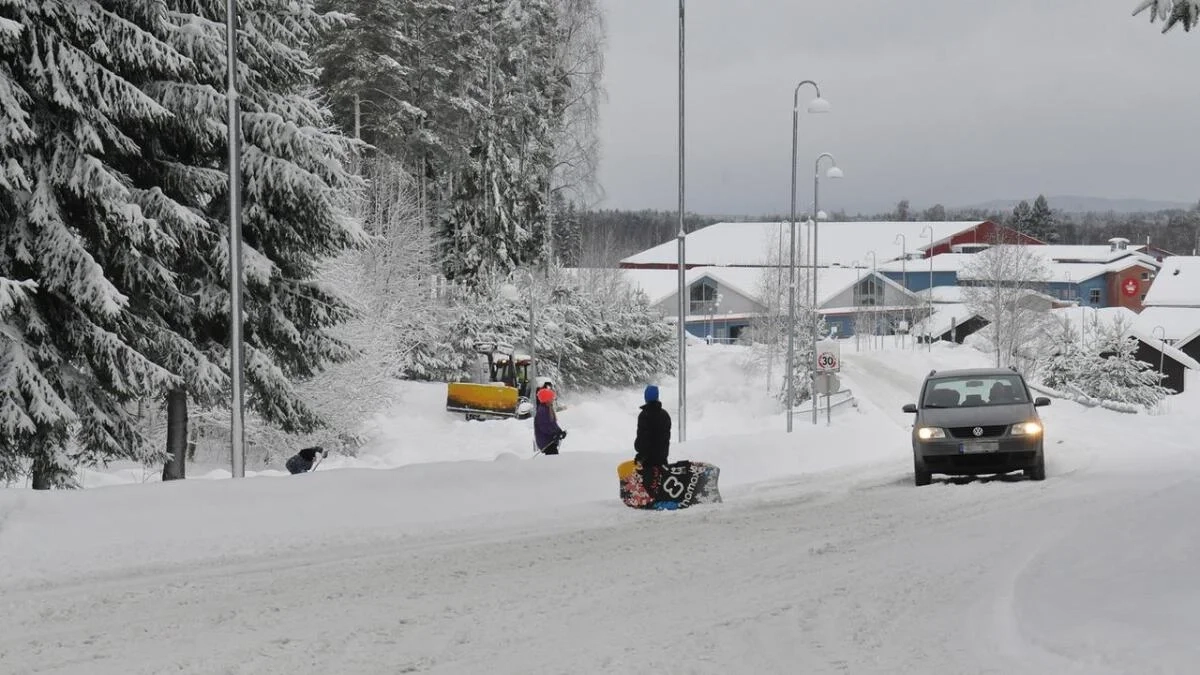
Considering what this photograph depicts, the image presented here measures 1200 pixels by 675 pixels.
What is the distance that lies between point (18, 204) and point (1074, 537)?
1318 centimetres

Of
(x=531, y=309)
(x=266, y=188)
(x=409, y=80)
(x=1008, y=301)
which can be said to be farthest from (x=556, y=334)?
(x=266, y=188)

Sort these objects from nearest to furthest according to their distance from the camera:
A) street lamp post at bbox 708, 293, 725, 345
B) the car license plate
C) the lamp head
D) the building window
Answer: the car license plate → the lamp head → street lamp post at bbox 708, 293, 725, 345 → the building window

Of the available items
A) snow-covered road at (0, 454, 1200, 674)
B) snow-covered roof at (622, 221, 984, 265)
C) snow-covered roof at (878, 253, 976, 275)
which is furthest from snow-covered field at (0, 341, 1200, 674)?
snow-covered roof at (622, 221, 984, 265)

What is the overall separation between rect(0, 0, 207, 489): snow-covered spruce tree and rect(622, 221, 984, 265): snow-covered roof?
329 feet

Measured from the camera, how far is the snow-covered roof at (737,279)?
94.3 metres

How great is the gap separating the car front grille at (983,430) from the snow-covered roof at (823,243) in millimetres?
100014

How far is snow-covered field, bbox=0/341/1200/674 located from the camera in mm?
7246

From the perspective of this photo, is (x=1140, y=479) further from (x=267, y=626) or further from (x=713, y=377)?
(x=713, y=377)

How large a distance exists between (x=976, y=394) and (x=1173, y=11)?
8668mm

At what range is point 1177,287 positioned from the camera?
90812 mm

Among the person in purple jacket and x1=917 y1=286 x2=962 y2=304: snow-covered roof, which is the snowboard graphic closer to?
the person in purple jacket

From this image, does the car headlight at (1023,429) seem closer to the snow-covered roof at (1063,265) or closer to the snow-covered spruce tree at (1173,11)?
the snow-covered spruce tree at (1173,11)

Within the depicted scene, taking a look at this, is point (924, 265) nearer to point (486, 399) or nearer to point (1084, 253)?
point (1084, 253)

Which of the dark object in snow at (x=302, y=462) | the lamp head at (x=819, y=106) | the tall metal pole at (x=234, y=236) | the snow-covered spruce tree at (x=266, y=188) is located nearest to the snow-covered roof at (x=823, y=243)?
the lamp head at (x=819, y=106)
